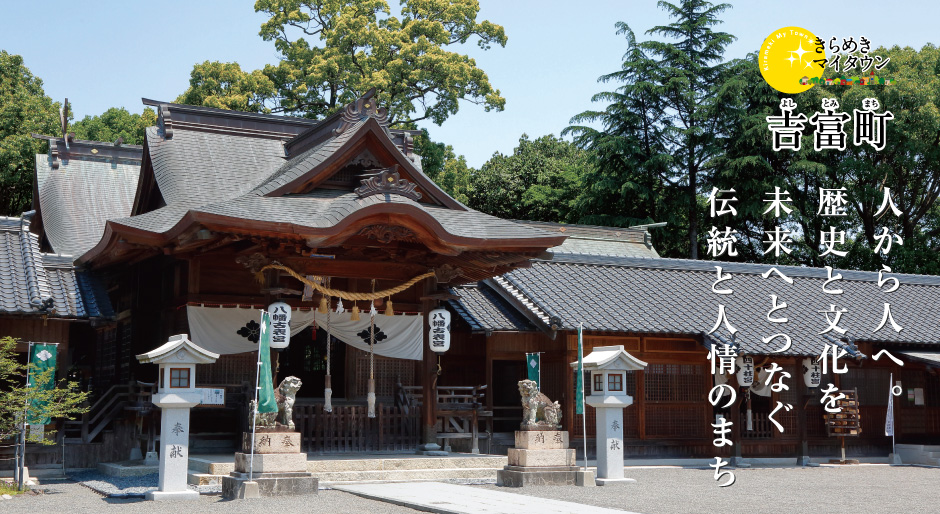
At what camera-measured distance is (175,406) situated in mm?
12508

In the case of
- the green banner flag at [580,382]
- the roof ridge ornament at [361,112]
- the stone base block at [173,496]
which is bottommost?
the stone base block at [173,496]

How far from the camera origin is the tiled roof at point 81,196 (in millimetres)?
22797

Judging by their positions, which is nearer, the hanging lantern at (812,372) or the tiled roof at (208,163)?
the tiled roof at (208,163)

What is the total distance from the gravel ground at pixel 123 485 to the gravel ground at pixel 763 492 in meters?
4.41

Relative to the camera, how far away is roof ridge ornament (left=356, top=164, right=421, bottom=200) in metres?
15.3

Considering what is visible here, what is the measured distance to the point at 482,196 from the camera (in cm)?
3919

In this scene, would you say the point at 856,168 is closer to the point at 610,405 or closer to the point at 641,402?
the point at 641,402

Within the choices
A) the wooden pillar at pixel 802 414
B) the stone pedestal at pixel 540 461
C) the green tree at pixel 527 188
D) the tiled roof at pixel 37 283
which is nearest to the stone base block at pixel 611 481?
the stone pedestal at pixel 540 461

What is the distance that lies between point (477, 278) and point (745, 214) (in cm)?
1940

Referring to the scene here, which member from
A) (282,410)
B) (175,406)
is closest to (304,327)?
(282,410)

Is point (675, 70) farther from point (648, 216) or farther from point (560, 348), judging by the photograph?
point (560, 348)

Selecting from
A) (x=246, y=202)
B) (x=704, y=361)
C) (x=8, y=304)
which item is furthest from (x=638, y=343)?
(x=8, y=304)

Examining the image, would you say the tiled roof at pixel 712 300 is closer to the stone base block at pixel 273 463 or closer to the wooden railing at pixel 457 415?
the wooden railing at pixel 457 415

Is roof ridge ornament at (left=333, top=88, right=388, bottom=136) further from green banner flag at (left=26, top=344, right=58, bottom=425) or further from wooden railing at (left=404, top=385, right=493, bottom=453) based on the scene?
green banner flag at (left=26, top=344, right=58, bottom=425)
